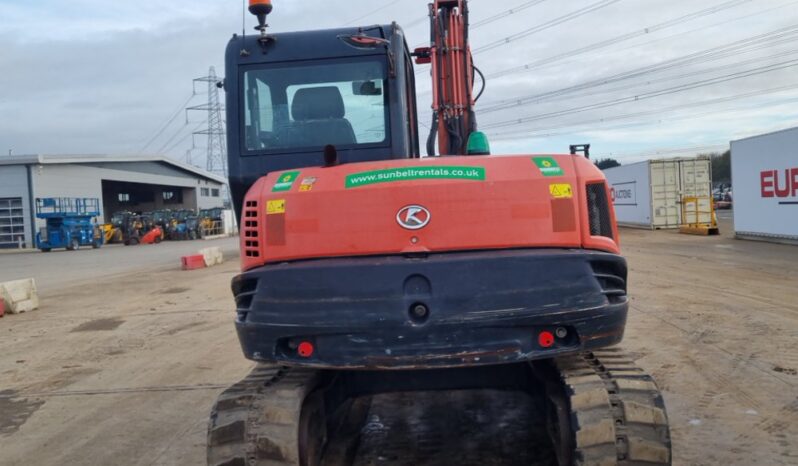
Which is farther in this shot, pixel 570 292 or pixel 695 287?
pixel 695 287

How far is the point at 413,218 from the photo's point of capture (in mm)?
4004

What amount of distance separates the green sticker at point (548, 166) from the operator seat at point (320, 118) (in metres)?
1.69

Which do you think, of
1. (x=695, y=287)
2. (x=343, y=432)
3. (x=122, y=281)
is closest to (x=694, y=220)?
(x=695, y=287)

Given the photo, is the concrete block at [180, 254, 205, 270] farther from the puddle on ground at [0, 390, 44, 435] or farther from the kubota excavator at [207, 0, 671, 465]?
the kubota excavator at [207, 0, 671, 465]

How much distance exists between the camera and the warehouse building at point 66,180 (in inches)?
1879

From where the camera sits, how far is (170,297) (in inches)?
653

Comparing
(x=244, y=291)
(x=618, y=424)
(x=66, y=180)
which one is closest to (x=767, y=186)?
(x=618, y=424)

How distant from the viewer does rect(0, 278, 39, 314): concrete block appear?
14.4m

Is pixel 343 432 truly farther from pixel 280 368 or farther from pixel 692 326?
pixel 692 326

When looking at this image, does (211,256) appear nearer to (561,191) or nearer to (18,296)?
(18,296)

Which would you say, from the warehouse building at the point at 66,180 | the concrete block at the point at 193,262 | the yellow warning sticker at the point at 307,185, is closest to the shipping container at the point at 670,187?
the concrete block at the point at 193,262

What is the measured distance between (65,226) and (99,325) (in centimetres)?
3585

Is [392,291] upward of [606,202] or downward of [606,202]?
downward

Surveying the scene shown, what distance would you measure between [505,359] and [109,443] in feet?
12.7
